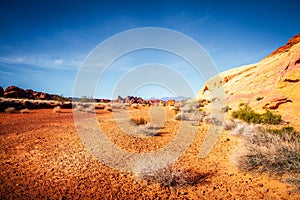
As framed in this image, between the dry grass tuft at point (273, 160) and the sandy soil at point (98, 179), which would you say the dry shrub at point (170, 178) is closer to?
the sandy soil at point (98, 179)

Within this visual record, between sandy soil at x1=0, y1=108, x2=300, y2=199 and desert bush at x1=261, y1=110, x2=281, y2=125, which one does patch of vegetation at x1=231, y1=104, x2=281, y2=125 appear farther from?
sandy soil at x1=0, y1=108, x2=300, y2=199

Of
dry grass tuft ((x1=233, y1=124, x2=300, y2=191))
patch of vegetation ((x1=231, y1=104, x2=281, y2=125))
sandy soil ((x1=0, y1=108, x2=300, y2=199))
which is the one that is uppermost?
patch of vegetation ((x1=231, y1=104, x2=281, y2=125))

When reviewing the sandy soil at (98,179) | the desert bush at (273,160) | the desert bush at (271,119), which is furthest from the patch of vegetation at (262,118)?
the desert bush at (273,160)

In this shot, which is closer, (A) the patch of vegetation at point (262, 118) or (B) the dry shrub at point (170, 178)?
(B) the dry shrub at point (170, 178)

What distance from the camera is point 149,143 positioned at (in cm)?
→ 631

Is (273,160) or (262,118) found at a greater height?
(262,118)

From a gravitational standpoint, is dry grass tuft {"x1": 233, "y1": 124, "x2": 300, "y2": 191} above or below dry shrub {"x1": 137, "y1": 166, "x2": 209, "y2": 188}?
above

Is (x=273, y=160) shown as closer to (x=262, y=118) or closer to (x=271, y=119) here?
(x=271, y=119)

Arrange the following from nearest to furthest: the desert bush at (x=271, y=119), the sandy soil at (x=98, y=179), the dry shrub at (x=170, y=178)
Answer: the sandy soil at (x=98, y=179) → the dry shrub at (x=170, y=178) → the desert bush at (x=271, y=119)

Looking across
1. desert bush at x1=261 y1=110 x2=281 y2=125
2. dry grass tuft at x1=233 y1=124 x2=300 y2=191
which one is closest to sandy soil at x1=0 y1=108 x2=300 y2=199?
dry grass tuft at x1=233 y1=124 x2=300 y2=191

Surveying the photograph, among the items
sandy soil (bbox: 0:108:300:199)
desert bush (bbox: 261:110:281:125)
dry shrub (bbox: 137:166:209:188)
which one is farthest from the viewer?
desert bush (bbox: 261:110:281:125)

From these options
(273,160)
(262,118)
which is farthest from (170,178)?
(262,118)

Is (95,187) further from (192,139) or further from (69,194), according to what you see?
(192,139)

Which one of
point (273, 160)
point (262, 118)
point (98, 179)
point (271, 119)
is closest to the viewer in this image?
point (98, 179)
